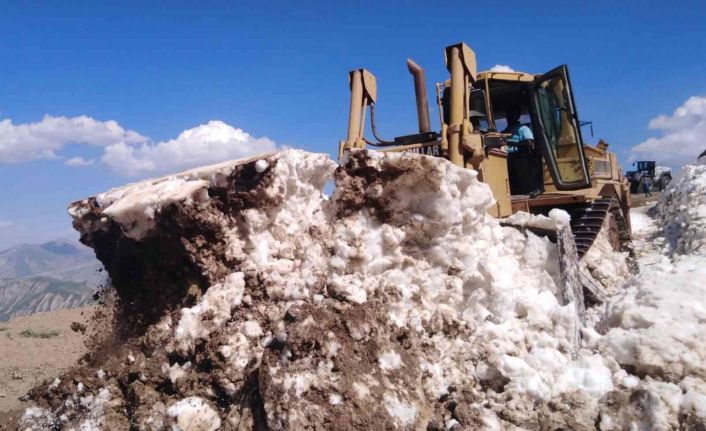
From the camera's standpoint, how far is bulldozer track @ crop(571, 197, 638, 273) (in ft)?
19.3

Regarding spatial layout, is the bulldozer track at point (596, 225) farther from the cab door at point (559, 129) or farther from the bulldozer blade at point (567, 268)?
the bulldozer blade at point (567, 268)

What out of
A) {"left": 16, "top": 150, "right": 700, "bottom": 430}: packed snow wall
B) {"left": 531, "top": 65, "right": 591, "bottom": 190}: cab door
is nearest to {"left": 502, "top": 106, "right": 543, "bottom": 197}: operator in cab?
{"left": 531, "top": 65, "right": 591, "bottom": 190}: cab door

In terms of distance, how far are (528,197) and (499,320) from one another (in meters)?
3.80

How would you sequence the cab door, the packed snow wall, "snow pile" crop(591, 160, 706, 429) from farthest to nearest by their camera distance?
1. the cab door
2. the packed snow wall
3. "snow pile" crop(591, 160, 706, 429)

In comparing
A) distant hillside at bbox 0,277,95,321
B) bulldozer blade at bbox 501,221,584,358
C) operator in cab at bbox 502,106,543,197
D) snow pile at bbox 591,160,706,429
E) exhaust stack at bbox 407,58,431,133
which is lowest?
distant hillside at bbox 0,277,95,321

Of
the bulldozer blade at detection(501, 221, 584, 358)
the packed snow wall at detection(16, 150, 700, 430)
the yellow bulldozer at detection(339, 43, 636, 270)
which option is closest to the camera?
the packed snow wall at detection(16, 150, 700, 430)

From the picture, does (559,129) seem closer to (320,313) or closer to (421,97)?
(421,97)

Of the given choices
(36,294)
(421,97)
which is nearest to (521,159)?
(421,97)

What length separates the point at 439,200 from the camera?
3592 mm

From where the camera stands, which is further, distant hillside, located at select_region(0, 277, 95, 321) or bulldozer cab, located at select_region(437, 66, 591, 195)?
distant hillside, located at select_region(0, 277, 95, 321)

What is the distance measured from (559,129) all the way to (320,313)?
536 cm

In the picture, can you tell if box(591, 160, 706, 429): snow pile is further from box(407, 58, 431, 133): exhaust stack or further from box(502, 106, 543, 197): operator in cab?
box(407, 58, 431, 133): exhaust stack

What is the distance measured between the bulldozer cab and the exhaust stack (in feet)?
0.74

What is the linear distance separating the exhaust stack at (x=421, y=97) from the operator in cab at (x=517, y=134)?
1034mm
